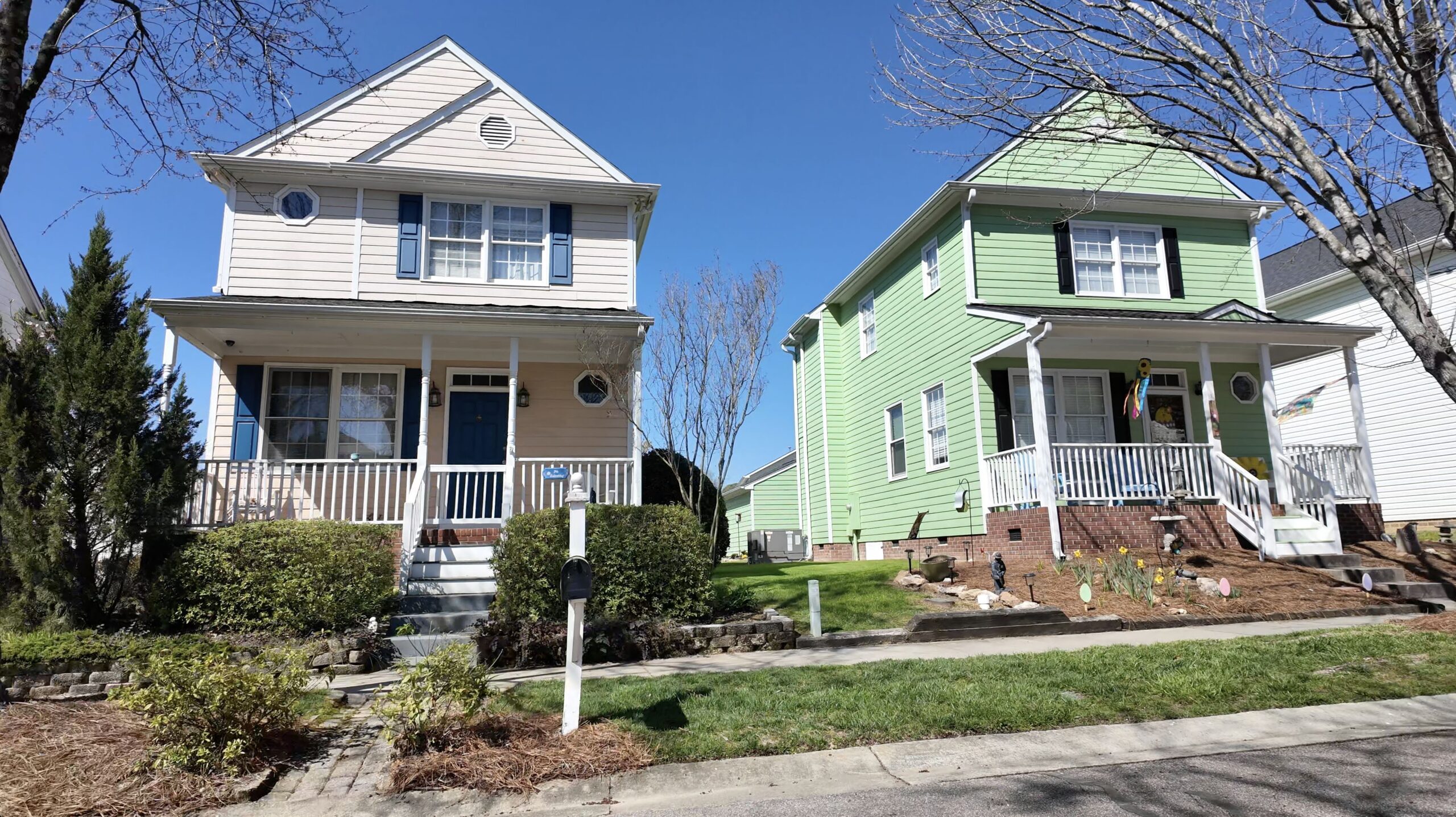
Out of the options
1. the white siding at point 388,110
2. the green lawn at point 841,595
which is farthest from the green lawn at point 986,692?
the white siding at point 388,110

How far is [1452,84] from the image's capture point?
6.07 metres

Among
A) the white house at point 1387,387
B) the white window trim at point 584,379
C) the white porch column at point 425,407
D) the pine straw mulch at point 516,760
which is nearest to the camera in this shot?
the pine straw mulch at point 516,760

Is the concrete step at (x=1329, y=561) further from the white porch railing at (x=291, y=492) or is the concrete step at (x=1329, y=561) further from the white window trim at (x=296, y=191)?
the white window trim at (x=296, y=191)

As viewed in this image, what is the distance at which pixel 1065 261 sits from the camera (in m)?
14.8

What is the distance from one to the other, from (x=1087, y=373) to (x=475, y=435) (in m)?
10.4

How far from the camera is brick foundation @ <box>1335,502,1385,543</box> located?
12.8 meters

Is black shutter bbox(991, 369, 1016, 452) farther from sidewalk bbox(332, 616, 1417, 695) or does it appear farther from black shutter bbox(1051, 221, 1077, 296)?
sidewalk bbox(332, 616, 1417, 695)

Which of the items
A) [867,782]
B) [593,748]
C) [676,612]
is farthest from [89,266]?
[867,782]

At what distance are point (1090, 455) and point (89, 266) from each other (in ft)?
41.4

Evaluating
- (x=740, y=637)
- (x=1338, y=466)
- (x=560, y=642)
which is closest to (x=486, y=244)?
(x=560, y=642)

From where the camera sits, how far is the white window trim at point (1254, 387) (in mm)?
15062

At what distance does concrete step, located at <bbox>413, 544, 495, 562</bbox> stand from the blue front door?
189cm

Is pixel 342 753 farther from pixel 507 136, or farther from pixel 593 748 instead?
pixel 507 136

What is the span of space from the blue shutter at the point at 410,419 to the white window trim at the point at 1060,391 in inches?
374
